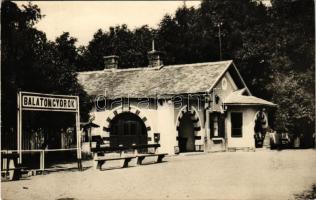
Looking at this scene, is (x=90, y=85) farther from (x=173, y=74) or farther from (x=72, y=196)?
(x=72, y=196)

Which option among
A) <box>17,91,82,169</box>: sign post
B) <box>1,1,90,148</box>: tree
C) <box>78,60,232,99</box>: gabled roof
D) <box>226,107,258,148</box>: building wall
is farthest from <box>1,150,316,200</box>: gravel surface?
<box>226,107,258,148</box>: building wall

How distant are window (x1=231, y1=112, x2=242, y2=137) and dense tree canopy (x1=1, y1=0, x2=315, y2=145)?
2045 mm

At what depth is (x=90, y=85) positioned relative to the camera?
93.2 feet

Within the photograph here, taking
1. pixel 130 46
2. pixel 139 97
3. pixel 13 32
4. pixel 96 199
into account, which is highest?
A: pixel 130 46

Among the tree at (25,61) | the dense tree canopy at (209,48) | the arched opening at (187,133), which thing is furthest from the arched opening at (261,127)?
the tree at (25,61)

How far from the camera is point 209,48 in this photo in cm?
3891

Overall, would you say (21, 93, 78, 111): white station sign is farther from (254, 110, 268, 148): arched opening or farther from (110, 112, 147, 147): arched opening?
(254, 110, 268, 148): arched opening

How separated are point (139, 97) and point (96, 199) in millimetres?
14291

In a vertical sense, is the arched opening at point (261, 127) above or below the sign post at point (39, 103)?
below

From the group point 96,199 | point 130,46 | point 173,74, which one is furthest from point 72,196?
point 130,46

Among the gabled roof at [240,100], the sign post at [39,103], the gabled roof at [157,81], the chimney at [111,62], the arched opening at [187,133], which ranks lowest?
the arched opening at [187,133]

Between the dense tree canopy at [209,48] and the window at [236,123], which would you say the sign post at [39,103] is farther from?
the window at [236,123]

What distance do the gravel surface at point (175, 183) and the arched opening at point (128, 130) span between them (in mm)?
8955

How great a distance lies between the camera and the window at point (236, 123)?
26750mm
